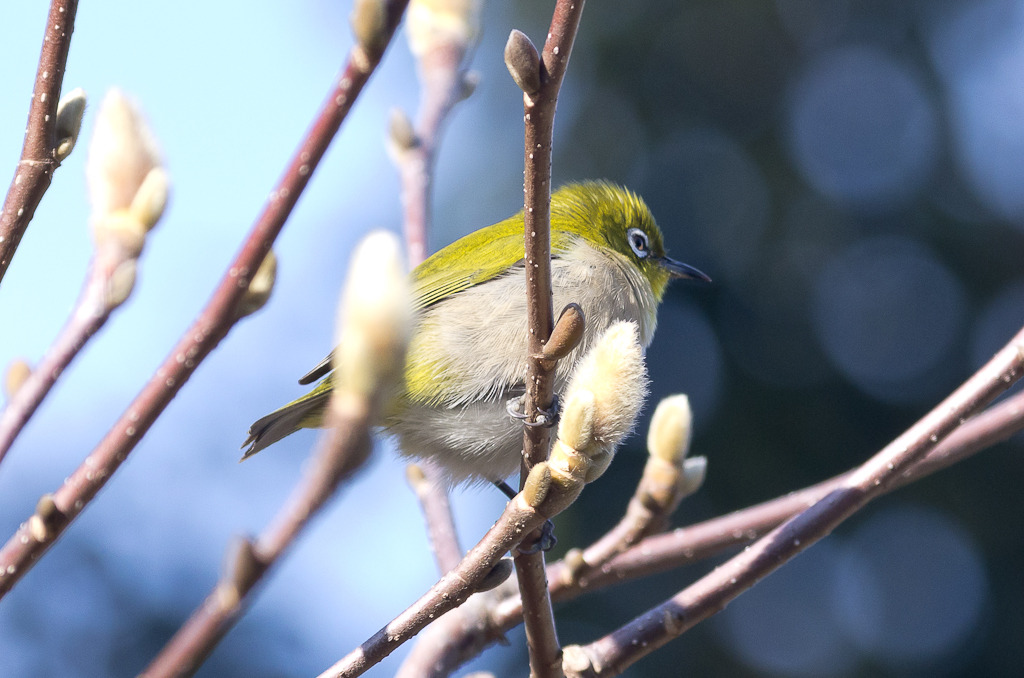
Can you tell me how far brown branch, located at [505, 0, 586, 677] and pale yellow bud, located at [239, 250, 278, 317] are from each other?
0.31 m

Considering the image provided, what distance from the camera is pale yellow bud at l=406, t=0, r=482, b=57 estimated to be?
6.10 feet

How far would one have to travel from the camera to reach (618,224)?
3.42m

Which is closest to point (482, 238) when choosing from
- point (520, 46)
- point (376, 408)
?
point (520, 46)

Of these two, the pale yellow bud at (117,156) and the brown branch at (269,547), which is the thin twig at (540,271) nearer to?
the pale yellow bud at (117,156)

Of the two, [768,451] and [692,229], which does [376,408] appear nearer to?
[768,451]

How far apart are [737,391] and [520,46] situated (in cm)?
774

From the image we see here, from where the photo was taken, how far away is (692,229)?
29.4ft

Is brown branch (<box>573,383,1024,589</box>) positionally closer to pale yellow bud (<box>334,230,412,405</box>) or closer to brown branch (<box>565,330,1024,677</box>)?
brown branch (<box>565,330,1024,677</box>)

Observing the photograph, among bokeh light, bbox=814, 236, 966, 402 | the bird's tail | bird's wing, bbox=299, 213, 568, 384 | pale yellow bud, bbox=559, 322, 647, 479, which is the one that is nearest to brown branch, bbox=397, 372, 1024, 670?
the bird's tail

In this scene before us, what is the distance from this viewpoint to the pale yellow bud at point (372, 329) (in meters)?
0.55

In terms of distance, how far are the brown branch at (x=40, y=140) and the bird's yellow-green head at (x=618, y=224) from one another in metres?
2.37

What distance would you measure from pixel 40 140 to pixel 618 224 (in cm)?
267

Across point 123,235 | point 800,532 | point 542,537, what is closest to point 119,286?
point 123,235

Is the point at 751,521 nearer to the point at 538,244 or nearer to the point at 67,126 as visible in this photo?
the point at 538,244
